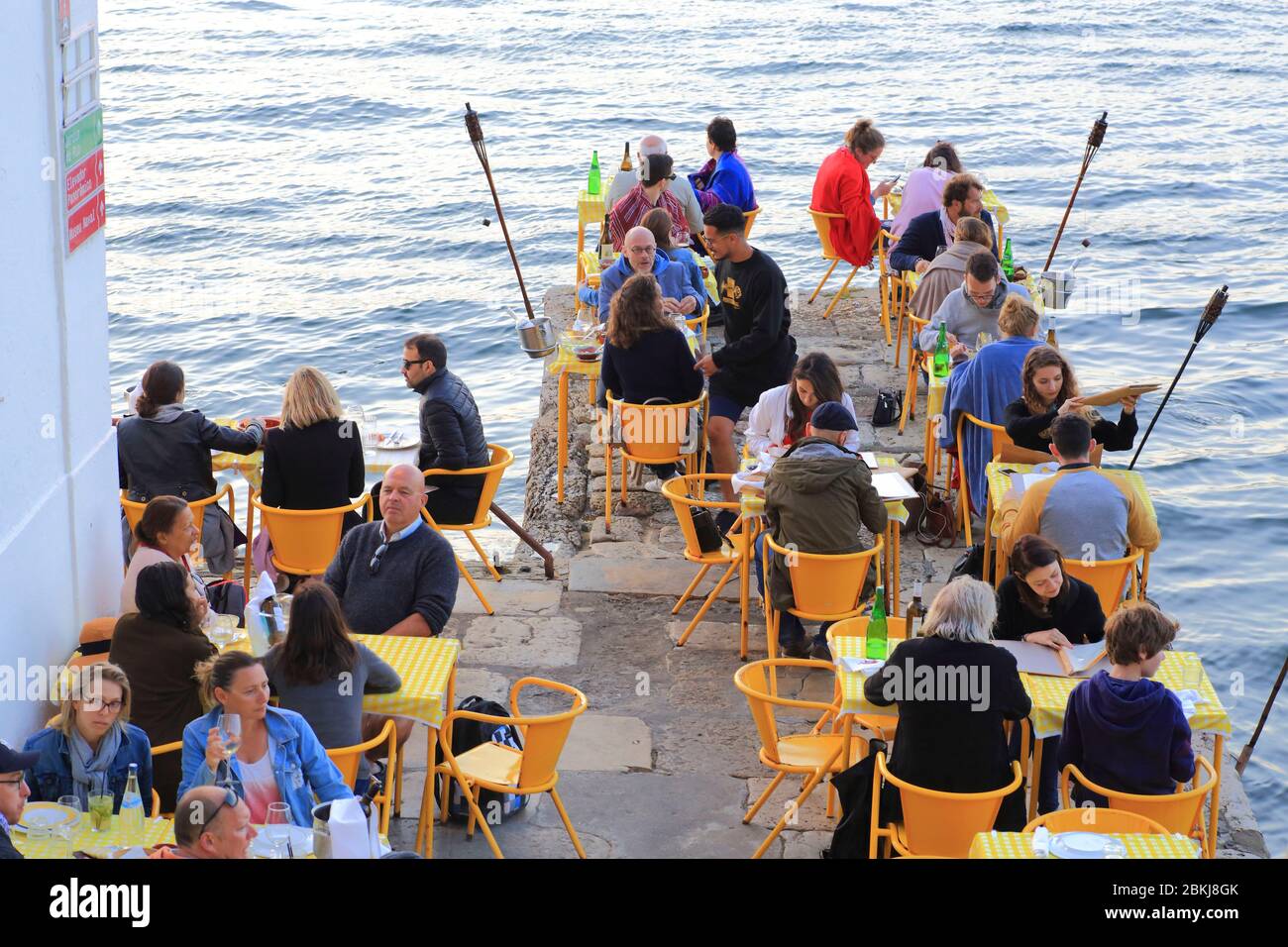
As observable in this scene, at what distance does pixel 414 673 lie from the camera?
219 inches

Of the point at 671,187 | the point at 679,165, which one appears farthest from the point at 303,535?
the point at 679,165

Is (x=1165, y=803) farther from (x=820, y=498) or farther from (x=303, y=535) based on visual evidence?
(x=303, y=535)

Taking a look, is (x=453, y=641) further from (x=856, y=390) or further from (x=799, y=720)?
(x=856, y=390)

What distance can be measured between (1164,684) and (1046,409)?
7.18ft

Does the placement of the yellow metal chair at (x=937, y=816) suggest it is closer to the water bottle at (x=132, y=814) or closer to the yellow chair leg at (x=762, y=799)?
the yellow chair leg at (x=762, y=799)

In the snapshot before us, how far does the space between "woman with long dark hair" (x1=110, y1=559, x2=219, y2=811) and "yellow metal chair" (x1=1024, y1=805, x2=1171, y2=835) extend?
2842mm

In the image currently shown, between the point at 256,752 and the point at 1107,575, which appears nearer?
the point at 256,752

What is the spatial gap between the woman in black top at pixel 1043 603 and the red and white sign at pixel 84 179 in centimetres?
380

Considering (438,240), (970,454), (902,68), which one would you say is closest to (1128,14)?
(902,68)

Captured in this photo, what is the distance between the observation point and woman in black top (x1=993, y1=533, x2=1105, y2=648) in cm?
580

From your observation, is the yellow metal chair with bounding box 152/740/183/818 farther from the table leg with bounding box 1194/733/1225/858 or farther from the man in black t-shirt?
the man in black t-shirt

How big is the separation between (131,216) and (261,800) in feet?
59.3

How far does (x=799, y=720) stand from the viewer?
6840 millimetres

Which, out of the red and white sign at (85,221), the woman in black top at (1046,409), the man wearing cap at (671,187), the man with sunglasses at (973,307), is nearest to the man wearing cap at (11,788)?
the red and white sign at (85,221)
